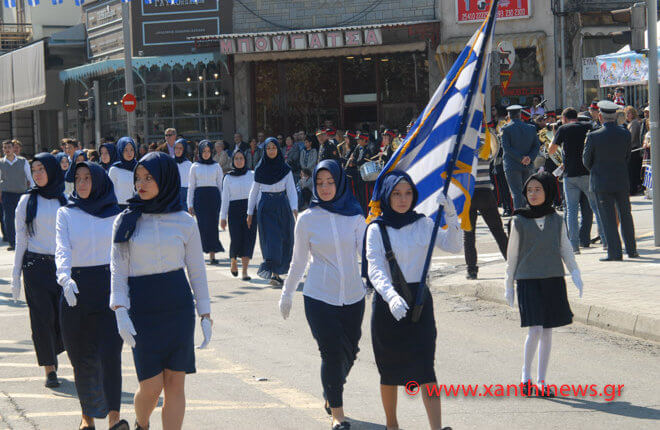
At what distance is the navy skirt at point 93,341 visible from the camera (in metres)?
6.27

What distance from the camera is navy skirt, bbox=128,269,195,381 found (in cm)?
544

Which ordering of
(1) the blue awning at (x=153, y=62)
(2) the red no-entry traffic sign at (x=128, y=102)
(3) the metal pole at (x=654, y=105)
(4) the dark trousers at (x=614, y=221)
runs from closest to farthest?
(4) the dark trousers at (x=614, y=221), (3) the metal pole at (x=654, y=105), (2) the red no-entry traffic sign at (x=128, y=102), (1) the blue awning at (x=153, y=62)

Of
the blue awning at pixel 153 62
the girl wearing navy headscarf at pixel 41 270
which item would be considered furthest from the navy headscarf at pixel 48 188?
the blue awning at pixel 153 62

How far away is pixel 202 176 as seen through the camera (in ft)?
50.0

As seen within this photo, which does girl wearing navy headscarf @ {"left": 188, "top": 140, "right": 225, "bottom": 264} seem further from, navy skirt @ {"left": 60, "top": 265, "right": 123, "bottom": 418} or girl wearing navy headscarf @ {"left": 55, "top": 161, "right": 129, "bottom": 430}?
navy skirt @ {"left": 60, "top": 265, "right": 123, "bottom": 418}

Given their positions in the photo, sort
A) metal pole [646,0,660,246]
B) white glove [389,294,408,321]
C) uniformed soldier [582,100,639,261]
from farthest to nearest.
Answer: metal pole [646,0,660,246] < uniformed soldier [582,100,639,261] < white glove [389,294,408,321]

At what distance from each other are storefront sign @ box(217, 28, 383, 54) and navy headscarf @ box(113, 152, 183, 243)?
72.0ft

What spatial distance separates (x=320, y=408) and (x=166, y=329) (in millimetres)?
1638

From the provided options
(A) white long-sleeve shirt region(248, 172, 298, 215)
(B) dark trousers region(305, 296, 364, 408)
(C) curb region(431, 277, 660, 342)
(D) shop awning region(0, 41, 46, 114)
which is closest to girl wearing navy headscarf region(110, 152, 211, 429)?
(B) dark trousers region(305, 296, 364, 408)

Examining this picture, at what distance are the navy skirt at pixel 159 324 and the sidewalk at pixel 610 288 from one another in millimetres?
4788

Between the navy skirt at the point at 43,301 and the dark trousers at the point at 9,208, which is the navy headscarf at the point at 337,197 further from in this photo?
the dark trousers at the point at 9,208

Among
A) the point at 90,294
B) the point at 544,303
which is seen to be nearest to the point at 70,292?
the point at 90,294

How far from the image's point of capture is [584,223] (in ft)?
46.1

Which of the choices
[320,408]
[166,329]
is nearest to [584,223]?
[320,408]
